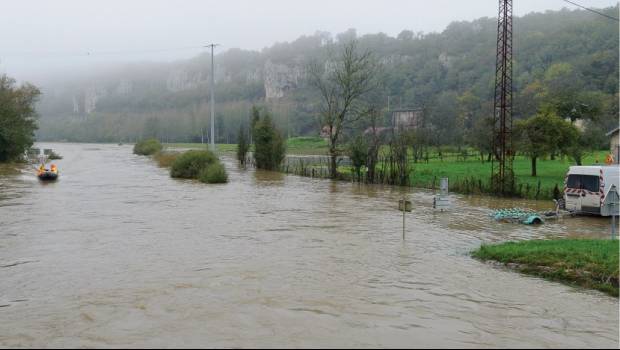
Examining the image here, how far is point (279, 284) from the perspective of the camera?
11758mm

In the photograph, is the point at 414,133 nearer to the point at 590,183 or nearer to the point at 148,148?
the point at 590,183

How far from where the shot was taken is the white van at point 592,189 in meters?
20.2

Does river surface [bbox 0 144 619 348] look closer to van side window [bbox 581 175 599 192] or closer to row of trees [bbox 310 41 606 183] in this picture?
van side window [bbox 581 175 599 192]

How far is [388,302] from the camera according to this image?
10461 mm

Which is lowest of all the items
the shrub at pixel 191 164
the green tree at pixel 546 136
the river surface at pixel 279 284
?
the river surface at pixel 279 284

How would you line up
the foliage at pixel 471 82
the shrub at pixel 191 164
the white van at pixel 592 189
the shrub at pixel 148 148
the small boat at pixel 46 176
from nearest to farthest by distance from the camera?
the white van at pixel 592 189
the small boat at pixel 46 176
the shrub at pixel 191 164
the foliage at pixel 471 82
the shrub at pixel 148 148

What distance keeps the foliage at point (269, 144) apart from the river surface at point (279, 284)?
94.1 feet

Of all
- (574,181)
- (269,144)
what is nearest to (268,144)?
(269,144)

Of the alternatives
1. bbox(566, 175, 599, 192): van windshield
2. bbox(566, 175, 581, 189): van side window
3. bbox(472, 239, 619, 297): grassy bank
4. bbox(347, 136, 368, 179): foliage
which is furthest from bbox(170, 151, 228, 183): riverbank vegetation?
bbox(472, 239, 619, 297): grassy bank

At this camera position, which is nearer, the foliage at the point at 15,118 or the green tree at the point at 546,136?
the green tree at the point at 546,136

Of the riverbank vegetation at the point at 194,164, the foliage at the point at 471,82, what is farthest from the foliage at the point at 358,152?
the riverbank vegetation at the point at 194,164

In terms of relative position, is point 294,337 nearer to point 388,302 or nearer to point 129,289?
point 388,302

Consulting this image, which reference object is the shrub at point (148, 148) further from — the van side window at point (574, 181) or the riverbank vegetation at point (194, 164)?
the van side window at point (574, 181)

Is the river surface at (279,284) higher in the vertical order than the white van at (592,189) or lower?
lower
